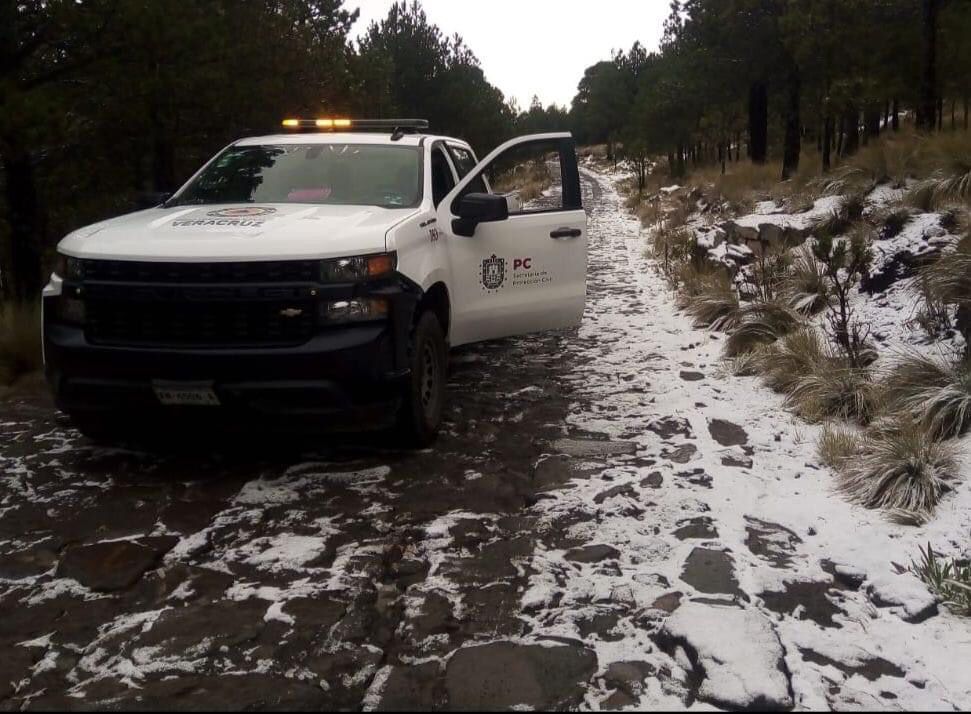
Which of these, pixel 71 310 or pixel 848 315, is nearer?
pixel 71 310

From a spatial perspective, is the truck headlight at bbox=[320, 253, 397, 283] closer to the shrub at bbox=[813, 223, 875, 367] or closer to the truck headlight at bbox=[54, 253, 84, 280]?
the truck headlight at bbox=[54, 253, 84, 280]

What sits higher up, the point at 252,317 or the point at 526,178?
the point at 526,178

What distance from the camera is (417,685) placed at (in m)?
2.88

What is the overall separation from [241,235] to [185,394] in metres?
0.88

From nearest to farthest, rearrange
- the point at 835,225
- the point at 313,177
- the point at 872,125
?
the point at 313,177, the point at 835,225, the point at 872,125

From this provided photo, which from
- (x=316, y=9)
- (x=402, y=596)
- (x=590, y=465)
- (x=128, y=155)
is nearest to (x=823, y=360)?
(x=590, y=465)

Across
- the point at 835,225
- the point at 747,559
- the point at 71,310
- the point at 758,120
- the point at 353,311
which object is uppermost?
the point at 758,120

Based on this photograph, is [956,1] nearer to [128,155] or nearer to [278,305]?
[128,155]

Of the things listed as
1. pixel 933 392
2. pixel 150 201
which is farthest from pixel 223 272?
pixel 933 392

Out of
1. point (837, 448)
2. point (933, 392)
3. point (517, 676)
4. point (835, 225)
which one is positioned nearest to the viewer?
point (517, 676)

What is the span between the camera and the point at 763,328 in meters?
7.61

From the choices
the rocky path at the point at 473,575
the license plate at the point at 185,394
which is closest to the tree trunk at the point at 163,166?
the rocky path at the point at 473,575

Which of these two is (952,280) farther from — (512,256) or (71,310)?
(71,310)

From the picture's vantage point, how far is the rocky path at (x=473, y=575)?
2.89m
